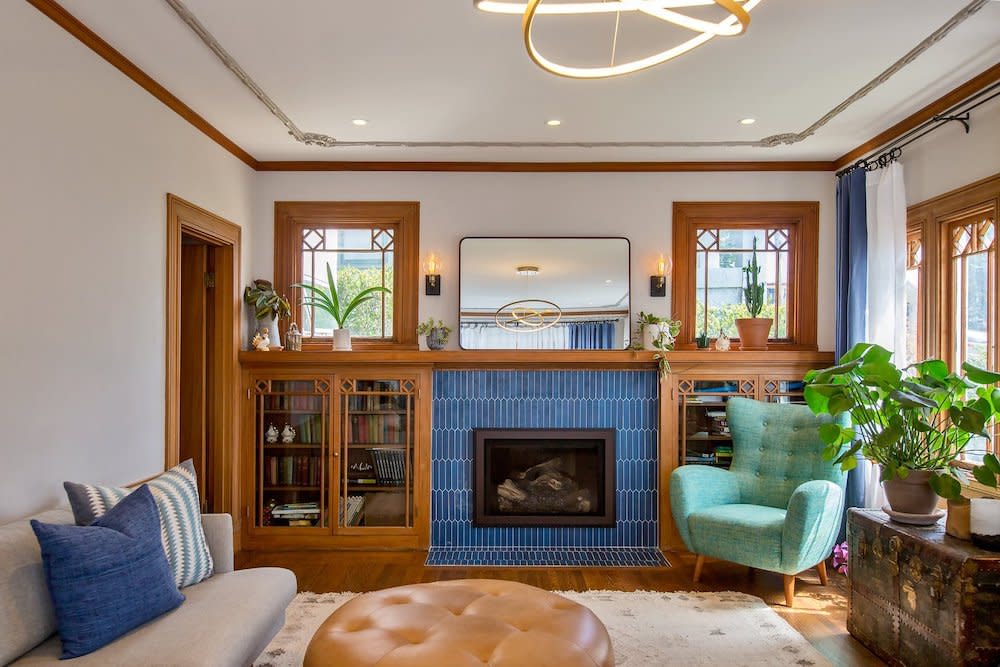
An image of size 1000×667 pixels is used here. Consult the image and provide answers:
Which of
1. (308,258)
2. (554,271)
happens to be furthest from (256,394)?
(554,271)

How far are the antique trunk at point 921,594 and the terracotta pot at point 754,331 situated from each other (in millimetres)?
1452

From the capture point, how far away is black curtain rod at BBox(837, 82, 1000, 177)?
2.97 metres

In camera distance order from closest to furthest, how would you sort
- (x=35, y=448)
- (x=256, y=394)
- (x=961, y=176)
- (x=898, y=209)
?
(x=35, y=448) < (x=961, y=176) < (x=898, y=209) < (x=256, y=394)

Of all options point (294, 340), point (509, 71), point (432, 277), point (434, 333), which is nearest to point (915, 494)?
point (509, 71)

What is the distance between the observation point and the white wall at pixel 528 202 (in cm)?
446

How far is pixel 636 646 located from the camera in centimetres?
288

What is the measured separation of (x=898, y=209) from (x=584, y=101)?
187 centimetres

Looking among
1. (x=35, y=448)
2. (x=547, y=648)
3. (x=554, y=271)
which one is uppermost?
(x=554, y=271)

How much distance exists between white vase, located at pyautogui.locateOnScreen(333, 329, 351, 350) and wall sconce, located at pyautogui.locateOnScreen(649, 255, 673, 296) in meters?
2.09

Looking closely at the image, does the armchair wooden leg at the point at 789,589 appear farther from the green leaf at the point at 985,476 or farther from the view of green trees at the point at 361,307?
the view of green trees at the point at 361,307

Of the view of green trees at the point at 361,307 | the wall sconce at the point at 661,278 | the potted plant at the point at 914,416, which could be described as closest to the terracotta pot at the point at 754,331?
the wall sconce at the point at 661,278

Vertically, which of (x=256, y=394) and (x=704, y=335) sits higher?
(x=704, y=335)

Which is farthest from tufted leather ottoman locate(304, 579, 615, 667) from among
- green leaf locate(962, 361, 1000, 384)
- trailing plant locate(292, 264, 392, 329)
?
trailing plant locate(292, 264, 392, 329)

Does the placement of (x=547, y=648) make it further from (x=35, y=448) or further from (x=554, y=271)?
(x=554, y=271)
